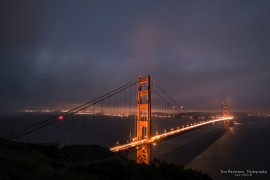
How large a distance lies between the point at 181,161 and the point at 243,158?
15634mm

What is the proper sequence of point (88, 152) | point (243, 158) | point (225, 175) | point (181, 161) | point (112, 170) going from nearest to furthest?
point (112, 170), point (88, 152), point (225, 175), point (181, 161), point (243, 158)

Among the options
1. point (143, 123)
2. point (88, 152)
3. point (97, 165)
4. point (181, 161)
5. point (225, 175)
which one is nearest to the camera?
point (97, 165)

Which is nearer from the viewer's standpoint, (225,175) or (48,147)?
(48,147)

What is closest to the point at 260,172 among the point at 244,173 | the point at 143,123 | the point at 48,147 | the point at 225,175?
the point at 244,173

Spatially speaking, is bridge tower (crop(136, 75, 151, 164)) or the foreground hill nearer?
the foreground hill

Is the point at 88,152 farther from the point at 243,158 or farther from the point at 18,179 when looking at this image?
the point at 243,158

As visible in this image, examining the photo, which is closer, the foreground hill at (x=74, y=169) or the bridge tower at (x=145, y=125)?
the foreground hill at (x=74, y=169)

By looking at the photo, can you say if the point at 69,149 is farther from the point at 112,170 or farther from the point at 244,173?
the point at 244,173

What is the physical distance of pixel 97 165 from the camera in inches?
281

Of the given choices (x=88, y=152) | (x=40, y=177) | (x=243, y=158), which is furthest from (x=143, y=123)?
(x=243, y=158)

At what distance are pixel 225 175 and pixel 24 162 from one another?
30.5m

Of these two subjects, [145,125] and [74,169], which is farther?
[145,125]

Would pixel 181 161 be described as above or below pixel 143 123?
below

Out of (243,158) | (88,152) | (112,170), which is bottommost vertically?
(243,158)
